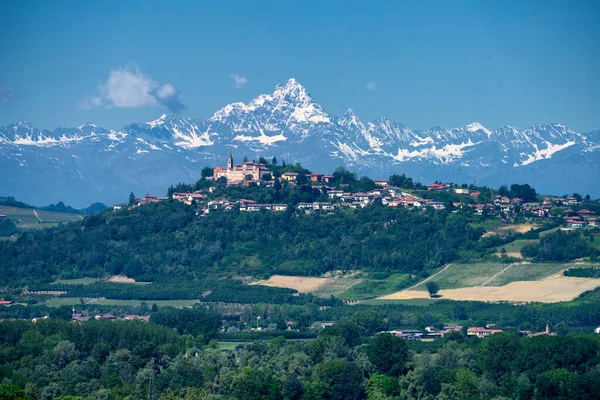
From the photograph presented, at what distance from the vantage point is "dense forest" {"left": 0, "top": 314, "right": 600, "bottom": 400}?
5706 cm

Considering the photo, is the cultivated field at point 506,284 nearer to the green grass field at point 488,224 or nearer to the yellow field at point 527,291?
the yellow field at point 527,291

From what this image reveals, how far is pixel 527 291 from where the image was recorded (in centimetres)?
9062

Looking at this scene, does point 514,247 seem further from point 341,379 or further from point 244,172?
point 341,379

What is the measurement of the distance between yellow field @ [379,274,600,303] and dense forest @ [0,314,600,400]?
19566 mm

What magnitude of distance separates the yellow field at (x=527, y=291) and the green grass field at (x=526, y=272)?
2.51 feet

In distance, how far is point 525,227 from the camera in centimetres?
10788

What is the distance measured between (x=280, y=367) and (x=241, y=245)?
159 ft

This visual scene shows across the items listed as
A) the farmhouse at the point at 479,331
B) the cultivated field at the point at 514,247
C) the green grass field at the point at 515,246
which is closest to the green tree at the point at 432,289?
the cultivated field at the point at 514,247

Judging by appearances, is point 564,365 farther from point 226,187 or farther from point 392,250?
point 226,187

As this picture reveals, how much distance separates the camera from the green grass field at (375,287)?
313 feet

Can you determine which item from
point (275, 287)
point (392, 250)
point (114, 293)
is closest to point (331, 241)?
point (392, 250)

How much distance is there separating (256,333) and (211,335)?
10.4 feet

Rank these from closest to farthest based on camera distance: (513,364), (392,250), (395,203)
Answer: (513,364) < (392,250) < (395,203)

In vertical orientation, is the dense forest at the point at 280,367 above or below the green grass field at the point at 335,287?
below
